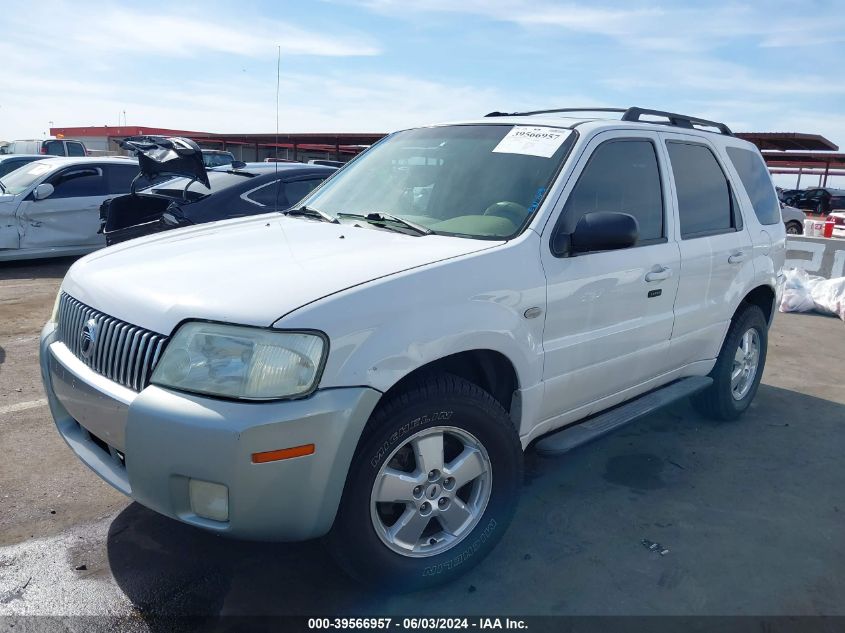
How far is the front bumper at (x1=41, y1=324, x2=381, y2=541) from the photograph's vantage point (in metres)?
2.21

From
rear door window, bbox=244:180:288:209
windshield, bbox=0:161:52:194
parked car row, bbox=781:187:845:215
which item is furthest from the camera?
parked car row, bbox=781:187:845:215

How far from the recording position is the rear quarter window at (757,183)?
4.68m

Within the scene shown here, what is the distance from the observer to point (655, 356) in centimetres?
381

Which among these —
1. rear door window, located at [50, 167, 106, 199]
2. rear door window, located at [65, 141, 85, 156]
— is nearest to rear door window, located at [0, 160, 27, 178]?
rear door window, located at [50, 167, 106, 199]

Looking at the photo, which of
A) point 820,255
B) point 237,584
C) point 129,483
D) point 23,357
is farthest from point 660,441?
point 820,255

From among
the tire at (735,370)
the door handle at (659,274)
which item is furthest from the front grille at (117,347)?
the tire at (735,370)

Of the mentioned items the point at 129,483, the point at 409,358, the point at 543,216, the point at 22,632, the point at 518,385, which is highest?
the point at 543,216

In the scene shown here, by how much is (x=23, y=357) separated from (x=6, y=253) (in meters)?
4.62

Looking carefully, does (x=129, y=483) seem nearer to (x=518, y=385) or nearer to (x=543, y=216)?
(x=518, y=385)

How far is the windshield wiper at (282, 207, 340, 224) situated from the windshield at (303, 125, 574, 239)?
0.15ft

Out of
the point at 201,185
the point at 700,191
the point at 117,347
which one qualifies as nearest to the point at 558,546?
the point at 117,347

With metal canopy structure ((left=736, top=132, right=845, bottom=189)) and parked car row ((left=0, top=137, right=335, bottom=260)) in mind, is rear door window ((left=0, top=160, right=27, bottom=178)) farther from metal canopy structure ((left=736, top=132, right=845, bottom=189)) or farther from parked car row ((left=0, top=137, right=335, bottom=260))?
metal canopy structure ((left=736, top=132, right=845, bottom=189))

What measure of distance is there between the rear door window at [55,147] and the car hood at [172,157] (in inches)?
579

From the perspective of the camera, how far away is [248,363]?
2279 millimetres
